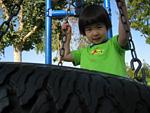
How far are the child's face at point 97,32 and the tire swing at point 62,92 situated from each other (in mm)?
789

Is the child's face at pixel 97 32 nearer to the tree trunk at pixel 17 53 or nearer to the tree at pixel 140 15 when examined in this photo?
the tree trunk at pixel 17 53

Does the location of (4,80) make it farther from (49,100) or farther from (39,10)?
(39,10)

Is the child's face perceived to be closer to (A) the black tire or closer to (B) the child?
(B) the child

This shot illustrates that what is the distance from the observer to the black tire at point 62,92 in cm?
39

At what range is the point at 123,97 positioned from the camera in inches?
17.3

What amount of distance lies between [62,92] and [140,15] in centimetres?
933

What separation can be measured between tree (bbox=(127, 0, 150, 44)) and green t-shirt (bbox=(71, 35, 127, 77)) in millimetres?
8158

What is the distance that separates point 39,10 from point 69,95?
617 cm

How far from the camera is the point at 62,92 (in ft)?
1.32

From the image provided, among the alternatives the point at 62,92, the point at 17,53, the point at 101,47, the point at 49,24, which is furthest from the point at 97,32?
the point at 17,53

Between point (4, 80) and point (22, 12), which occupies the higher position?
point (22, 12)

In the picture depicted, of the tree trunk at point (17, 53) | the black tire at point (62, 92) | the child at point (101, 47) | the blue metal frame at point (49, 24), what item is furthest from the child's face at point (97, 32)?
the tree trunk at point (17, 53)

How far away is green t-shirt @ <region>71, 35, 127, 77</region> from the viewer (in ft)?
3.81

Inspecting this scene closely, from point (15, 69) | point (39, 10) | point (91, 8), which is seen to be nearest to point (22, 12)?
point (39, 10)
